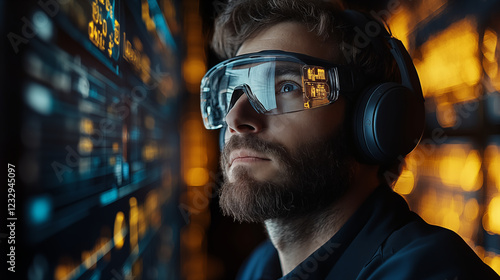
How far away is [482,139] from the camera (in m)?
1.65

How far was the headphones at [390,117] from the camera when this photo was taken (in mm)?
846

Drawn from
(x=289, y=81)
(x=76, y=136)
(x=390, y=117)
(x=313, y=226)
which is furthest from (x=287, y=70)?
Answer: (x=76, y=136)

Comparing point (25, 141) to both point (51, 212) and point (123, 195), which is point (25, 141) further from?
point (123, 195)

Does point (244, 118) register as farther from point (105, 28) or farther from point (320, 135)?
point (105, 28)

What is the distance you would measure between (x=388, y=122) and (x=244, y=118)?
331 millimetres

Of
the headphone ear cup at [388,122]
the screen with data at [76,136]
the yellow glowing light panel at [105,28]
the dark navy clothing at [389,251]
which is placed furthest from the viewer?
the headphone ear cup at [388,122]

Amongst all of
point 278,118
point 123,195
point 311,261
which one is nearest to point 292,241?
point 311,261

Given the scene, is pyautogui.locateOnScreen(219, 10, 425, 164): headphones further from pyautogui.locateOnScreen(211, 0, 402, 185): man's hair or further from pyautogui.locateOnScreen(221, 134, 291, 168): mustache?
pyautogui.locateOnScreen(221, 134, 291, 168): mustache

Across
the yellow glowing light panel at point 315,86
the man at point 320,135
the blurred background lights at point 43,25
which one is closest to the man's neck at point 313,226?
the man at point 320,135

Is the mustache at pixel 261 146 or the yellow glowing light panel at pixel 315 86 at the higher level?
the yellow glowing light panel at pixel 315 86

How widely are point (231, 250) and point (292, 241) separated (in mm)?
1612

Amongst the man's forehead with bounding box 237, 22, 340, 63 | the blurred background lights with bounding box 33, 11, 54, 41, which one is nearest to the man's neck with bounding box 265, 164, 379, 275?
the man's forehead with bounding box 237, 22, 340, 63

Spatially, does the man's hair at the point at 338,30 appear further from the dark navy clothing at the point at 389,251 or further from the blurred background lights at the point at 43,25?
the blurred background lights at the point at 43,25

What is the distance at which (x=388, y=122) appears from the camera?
0.85 m
